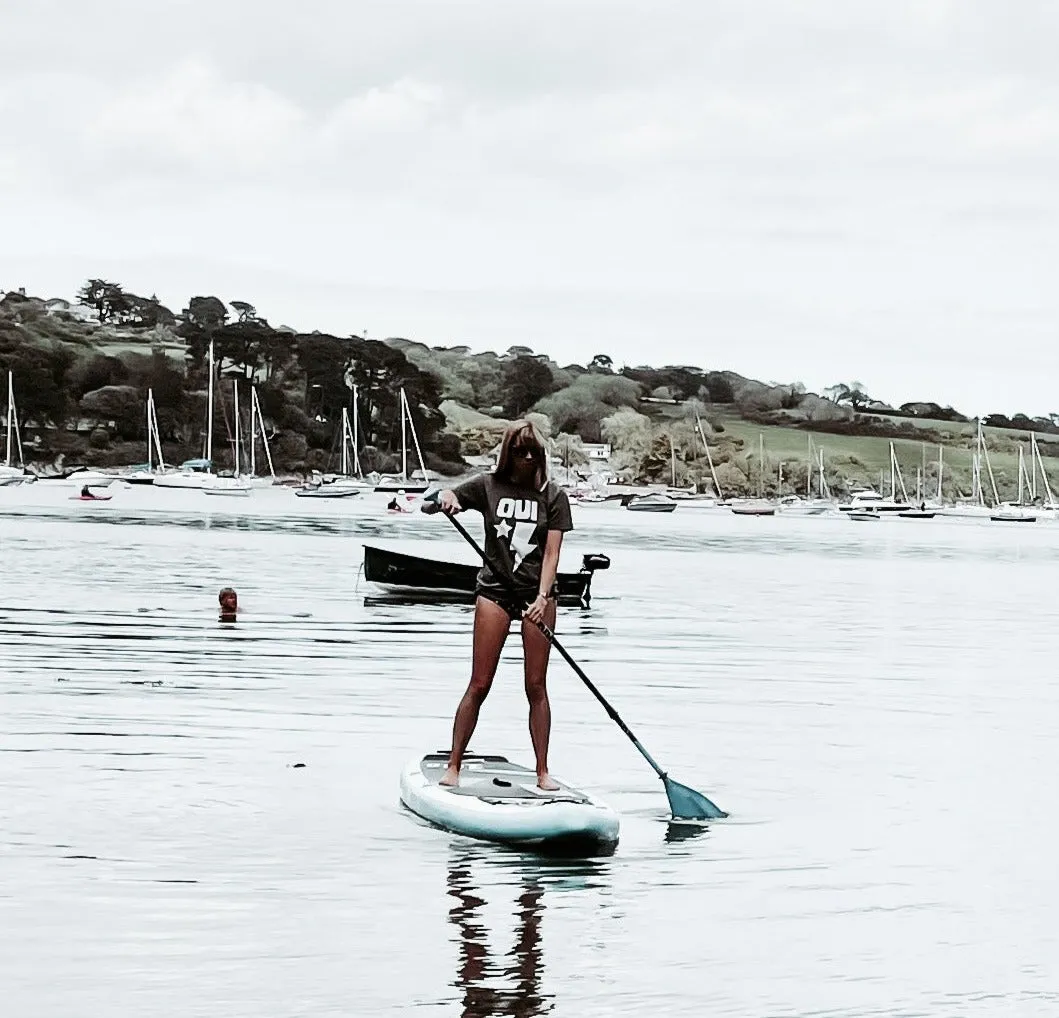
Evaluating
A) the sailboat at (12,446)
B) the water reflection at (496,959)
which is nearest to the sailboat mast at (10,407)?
the sailboat at (12,446)

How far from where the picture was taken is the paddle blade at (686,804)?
42.8ft

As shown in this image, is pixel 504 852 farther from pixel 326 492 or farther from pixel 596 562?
pixel 326 492

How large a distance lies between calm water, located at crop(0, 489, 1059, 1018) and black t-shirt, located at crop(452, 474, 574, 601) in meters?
1.73

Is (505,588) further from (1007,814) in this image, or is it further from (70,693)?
(70,693)

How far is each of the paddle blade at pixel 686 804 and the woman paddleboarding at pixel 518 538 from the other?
159 cm

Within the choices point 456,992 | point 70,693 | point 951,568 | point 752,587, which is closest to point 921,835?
point 456,992

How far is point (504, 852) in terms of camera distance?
11742 mm

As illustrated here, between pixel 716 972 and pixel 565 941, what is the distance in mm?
826

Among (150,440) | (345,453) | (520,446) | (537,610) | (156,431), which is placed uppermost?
(156,431)

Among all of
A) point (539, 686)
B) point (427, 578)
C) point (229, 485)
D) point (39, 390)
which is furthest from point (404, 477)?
point (539, 686)

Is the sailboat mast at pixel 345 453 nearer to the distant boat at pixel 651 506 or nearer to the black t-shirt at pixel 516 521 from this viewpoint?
the distant boat at pixel 651 506

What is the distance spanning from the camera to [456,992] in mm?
8578

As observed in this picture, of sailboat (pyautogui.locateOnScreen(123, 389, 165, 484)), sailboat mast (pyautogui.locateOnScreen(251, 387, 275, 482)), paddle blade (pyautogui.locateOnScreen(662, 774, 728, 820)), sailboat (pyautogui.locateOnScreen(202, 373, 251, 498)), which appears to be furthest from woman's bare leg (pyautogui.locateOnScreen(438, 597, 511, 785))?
sailboat mast (pyautogui.locateOnScreen(251, 387, 275, 482))

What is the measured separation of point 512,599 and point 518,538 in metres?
0.39
